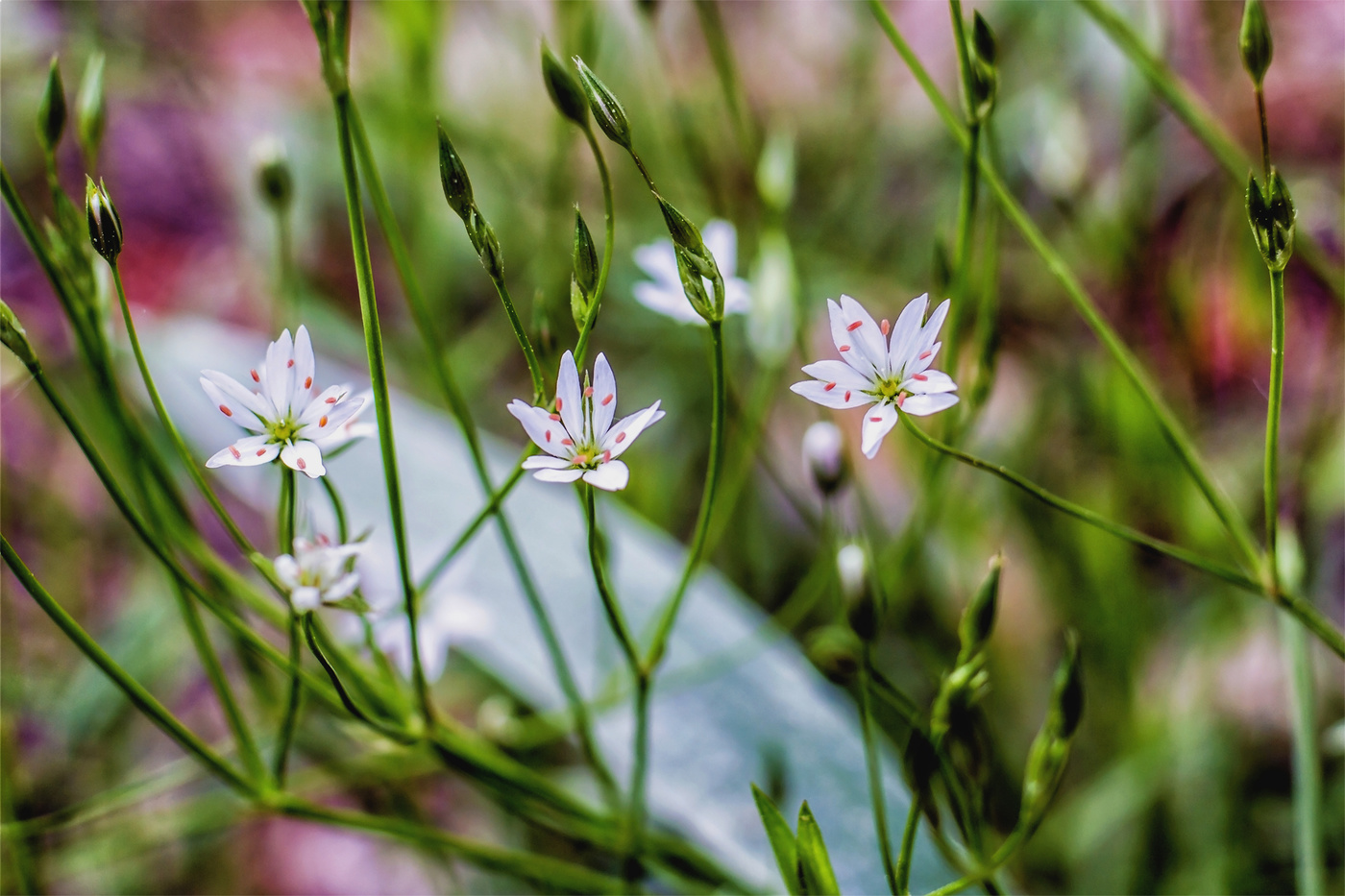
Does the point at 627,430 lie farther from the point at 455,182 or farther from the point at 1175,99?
the point at 1175,99

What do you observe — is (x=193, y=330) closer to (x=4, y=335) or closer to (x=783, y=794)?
(x=4, y=335)

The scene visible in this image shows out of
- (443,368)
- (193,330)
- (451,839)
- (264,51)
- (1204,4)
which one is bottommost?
(451,839)

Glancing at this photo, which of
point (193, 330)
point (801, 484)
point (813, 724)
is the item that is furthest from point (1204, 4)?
point (193, 330)

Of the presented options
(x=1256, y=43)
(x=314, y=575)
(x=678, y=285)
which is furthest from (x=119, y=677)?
(x=1256, y=43)

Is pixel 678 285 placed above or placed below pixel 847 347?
above

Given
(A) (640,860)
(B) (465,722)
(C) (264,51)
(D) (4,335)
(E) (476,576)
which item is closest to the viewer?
(D) (4,335)

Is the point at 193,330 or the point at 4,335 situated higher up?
the point at 193,330

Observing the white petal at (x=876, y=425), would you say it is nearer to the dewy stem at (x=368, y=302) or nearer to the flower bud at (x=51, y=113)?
the dewy stem at (x=368, y=302)
